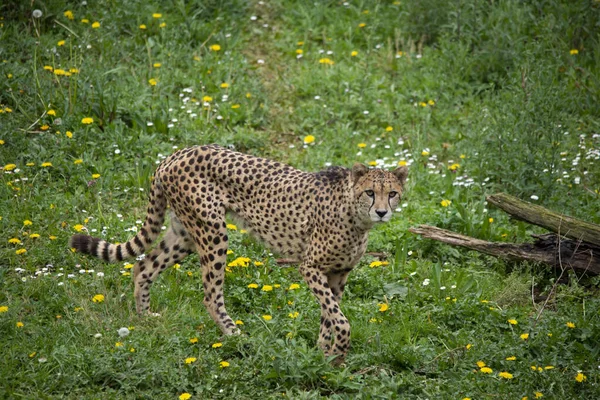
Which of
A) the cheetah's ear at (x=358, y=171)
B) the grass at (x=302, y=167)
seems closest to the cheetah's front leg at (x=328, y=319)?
the grass at (x=302, y=167)

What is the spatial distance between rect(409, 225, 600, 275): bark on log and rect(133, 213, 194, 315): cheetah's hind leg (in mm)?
1902

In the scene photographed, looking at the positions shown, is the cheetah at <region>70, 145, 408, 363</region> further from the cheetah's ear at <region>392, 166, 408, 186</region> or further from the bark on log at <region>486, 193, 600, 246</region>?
the bark on log at <region>486, 193, 600, 246</region>

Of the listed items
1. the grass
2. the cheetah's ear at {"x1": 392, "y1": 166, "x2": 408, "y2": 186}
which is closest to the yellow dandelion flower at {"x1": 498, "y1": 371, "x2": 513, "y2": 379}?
the grass

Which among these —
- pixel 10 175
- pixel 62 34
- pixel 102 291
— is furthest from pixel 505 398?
pixel 62 34

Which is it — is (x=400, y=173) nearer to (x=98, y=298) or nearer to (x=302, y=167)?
(x=98, y=298)

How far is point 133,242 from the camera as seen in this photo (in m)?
6.37

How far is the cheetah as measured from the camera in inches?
235

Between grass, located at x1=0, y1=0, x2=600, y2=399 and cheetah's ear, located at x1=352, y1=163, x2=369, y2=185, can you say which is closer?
grass, located at x1=0, y1=0, x2=600, y2=399

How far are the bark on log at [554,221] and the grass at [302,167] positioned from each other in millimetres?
382

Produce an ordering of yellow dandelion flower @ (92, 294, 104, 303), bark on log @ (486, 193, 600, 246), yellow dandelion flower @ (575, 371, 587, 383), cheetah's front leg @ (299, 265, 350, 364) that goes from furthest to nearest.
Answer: bark on log @ (486, 193, 600, 246), yellow dandelion flower @ (92, 294, 104, 303), cheetah's front leg @ (299, 265, 350, 364), yellow dandelion flower @ (575, 371, 587, 383)

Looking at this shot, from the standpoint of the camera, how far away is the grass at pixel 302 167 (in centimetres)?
553

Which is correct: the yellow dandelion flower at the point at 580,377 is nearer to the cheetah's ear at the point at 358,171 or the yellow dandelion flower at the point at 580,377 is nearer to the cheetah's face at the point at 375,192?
the cheetah's face at the point at 375,192

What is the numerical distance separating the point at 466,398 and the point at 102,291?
2729 millimetres

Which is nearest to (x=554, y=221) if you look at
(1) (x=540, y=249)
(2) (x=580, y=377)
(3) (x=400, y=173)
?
(1) (x=540, y=249)
